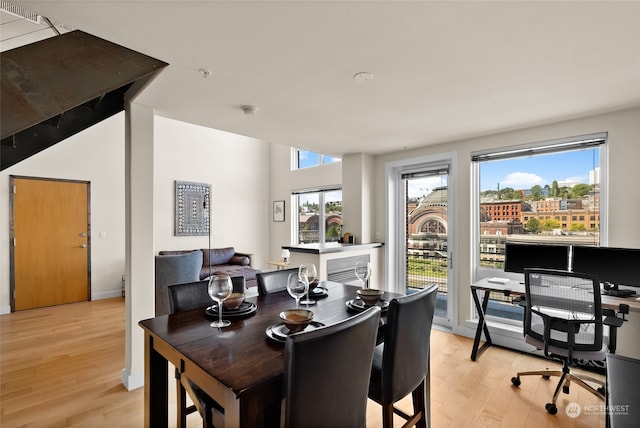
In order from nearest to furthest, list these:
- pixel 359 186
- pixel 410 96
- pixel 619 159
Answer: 1. pixel 410 96
2. pixel 619 159
3. pixel 359 186

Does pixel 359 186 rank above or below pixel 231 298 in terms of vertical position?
above

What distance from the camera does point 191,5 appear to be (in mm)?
1323

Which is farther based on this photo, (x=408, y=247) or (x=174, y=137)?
(x=174, y=137)

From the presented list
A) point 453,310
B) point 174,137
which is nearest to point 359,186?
point 453,310

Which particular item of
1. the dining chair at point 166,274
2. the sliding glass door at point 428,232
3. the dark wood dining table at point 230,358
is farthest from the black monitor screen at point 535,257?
the dining chair at point 166,274

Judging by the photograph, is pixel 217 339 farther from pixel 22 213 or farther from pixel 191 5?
pixel 22 213

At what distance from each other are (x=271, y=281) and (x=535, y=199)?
9.50 ft

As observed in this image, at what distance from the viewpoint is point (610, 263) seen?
2.51 metres

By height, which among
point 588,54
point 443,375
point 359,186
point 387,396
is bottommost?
point 443,375

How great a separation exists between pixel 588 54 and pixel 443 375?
258 centimetres

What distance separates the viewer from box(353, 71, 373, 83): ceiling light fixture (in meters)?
1.95

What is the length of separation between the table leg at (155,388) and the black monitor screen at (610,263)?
3162 mm

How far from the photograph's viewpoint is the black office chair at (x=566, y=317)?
6.98 ft

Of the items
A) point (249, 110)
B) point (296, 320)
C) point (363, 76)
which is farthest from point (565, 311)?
point (249, 110)
